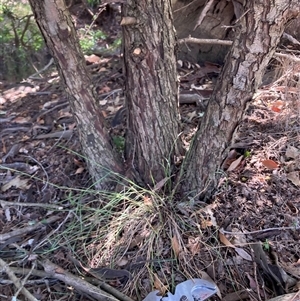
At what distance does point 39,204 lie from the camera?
219 cm

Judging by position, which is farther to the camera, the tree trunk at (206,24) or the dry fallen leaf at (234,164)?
the tree trunk at (206,24)

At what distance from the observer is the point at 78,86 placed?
186 centimetres

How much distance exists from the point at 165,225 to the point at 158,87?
71 centimetres

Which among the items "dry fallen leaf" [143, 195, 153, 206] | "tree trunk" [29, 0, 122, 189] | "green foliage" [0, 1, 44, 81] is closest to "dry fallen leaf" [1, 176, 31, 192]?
"tree trunk" [29, 0, 122, 189]

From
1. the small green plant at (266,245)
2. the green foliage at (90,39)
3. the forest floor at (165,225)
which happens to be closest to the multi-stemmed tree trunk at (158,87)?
the forest floor at (165,225)

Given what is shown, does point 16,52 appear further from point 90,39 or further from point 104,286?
point 104,286

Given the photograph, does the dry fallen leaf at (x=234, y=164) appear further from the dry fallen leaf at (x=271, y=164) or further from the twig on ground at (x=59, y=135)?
the twig on ground at (x=59, y=135)

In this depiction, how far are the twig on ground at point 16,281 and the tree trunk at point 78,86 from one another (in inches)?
25.1

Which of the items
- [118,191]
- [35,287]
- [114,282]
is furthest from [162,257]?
[35,287]

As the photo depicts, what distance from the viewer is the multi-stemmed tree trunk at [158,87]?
1.57m

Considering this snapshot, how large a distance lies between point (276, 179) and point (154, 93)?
0.82 meters

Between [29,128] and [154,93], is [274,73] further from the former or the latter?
[29,128]

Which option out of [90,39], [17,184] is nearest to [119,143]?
[17,184]

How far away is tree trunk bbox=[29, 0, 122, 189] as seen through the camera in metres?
1.65
